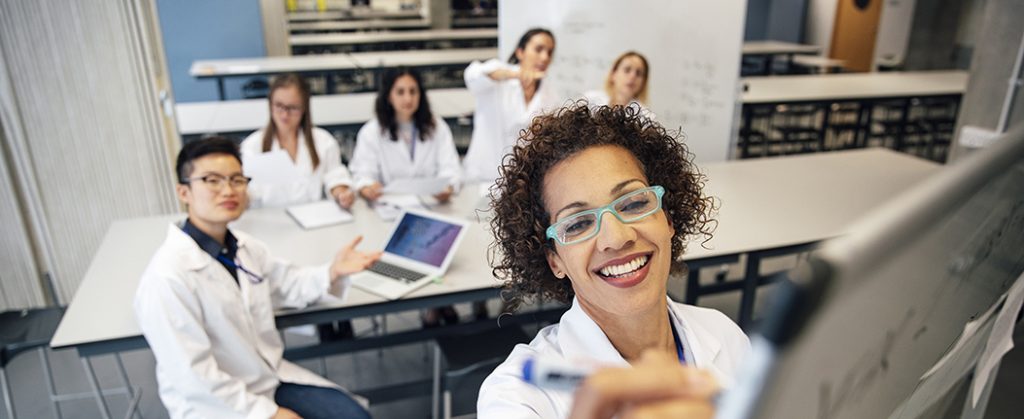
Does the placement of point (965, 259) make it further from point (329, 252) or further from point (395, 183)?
point (395, 183)

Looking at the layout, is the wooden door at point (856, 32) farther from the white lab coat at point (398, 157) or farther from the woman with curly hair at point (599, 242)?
the woman with curly hair at point (599, 242)

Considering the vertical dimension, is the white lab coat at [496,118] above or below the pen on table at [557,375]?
below

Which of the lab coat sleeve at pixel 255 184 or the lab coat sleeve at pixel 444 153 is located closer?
the lab coat sleeve at pixel 255 184

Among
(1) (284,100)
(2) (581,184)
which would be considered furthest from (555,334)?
(1) (284,100)

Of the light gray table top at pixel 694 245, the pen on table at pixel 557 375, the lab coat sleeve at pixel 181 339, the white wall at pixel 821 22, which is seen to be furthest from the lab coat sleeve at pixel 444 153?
the white wall at pixel 821 22

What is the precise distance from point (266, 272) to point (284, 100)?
115 cm

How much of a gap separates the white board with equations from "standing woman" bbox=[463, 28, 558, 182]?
61 cm

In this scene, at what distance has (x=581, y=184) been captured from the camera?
0.93m

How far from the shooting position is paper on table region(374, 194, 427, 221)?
288cm

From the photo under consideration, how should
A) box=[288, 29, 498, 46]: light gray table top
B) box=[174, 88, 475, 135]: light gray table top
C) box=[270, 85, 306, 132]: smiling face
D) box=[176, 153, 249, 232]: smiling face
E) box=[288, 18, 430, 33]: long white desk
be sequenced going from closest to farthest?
box=[176, 153, 249, 232]: smiling face < box=[270, 85, 306, 132]: smiling face < box=[174, 88, 475, 135]: light gray table top < box=[288, 29, 498, 46]: light gray table top < box=[288, 18, 430, 33]: long white desk

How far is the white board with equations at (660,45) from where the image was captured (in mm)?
4035

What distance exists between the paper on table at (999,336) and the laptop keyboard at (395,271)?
1.68 metres

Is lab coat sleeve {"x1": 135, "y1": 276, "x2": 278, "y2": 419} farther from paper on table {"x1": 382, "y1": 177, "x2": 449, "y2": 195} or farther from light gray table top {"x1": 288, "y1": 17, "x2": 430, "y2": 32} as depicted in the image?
light gray table top {"x1": 288, "y1": 17, "x2": 430, "y2": 32}

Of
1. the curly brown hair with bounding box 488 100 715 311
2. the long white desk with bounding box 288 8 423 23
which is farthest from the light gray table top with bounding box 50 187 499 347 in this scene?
the long white desk with bounding box 288 8 423 23
